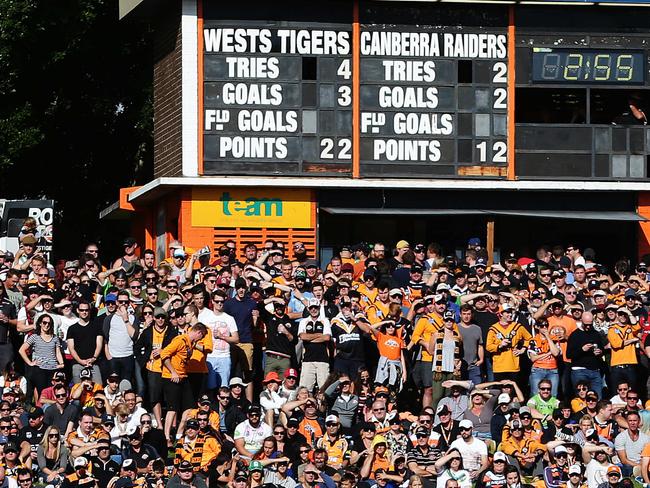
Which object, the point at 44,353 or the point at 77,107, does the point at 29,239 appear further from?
the point at 77,107

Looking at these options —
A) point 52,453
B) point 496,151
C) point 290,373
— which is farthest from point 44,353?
point 496,151

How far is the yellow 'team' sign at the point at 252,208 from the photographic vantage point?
34812 millimetres

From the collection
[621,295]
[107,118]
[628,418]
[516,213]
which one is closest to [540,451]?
[628,418]

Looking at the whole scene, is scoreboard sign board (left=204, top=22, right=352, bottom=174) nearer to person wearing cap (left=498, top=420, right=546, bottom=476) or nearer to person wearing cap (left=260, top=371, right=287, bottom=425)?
person wearing cap (left=260, top=371, right=287, bottom=425)

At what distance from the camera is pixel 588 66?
36031mm

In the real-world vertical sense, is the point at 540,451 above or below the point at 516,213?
below

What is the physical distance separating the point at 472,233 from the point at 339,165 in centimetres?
288

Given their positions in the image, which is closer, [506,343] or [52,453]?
[52,453]

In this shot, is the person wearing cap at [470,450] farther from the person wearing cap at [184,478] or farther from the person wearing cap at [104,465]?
the person wearing cap at [104,465]

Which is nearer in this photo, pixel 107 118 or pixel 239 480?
pixel 239 480

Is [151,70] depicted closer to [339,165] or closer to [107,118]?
[107,118]

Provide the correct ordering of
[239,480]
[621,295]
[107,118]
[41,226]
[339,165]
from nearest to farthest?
[239,480] → [621,295] → [41,226] → [339,165] → [107,118]

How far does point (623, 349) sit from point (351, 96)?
8518mm

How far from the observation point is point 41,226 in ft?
107
